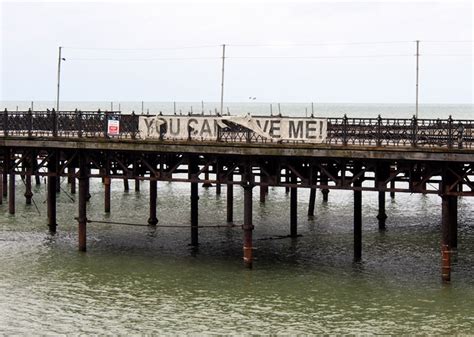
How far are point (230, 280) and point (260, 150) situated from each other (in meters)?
4.74

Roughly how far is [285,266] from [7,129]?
13.2 metres

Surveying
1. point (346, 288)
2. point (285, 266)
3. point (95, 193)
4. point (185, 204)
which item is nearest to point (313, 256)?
point (285, 266)

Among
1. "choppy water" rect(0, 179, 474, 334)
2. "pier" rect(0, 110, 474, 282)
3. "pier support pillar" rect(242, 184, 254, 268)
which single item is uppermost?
"pier" rect(0, 110, 474, 282)

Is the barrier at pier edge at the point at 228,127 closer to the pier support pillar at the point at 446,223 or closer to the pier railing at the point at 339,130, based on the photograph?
the pier railing at the point at 339,130

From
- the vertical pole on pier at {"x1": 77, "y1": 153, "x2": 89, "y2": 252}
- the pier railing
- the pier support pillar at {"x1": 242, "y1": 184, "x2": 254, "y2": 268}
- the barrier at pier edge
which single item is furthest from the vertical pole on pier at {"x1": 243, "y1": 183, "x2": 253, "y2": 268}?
the vertical pole on pier at {"x1": 77, "y1": 153, "x2": 89, "y2": 252}

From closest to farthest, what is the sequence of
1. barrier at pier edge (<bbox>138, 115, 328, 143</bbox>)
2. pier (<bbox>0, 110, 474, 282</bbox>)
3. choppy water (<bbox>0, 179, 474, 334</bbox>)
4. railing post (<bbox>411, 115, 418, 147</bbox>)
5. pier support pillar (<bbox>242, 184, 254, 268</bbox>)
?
1. choppy water (<bbox>0, 179, 474, 334</bbox>)
2. railing post (<bbox>411, 115, 418, 147</bbox>)
3. pier (<bbox>0, 110, 474, 282</bbox>)
4. barrier at pier edge (<bbox>138, 115, 328, 143</bbox>)
5. pier support pillar (<bbox>242, 184, 254, 268</bbox>)

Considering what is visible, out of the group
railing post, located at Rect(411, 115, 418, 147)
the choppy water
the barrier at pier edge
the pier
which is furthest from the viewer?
the barrier at pier edge

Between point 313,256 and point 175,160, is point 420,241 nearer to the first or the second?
point 313,256

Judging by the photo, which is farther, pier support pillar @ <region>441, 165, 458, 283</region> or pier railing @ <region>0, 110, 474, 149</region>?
pier railing @ <region>0, 110, 474, 149</region>

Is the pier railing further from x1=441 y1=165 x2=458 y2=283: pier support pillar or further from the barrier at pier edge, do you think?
x1=441 y1=165 x2=458 y2=283: pier support pillar

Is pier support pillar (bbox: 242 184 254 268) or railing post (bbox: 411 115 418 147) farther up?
railing post (bbox: 411 115 418 147)

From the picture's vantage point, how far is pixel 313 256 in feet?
118

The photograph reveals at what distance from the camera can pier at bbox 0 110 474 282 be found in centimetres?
3006

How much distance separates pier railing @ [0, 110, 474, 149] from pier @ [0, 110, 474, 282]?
0.13ft
